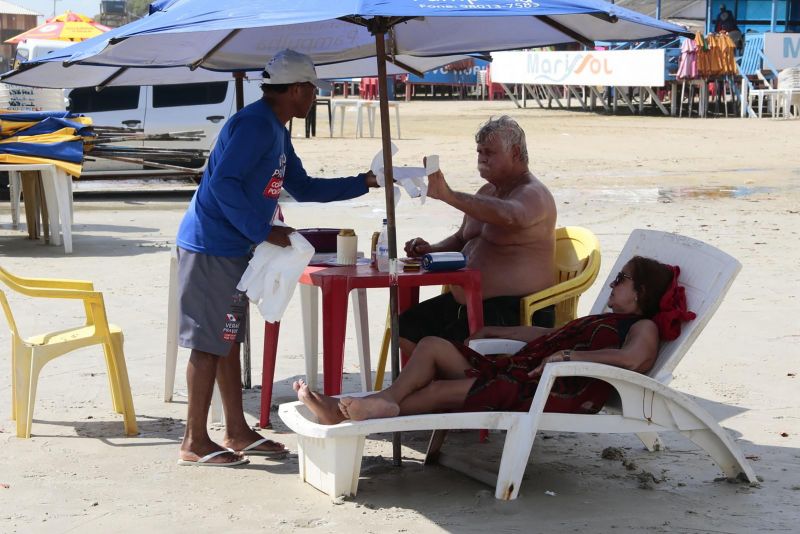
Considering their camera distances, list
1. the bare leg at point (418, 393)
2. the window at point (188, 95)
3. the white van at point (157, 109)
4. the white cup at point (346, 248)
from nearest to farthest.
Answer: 1. the bare leg at point (418, 393)
2. the white cup at point (346, 248)
3. the white van at point (157, 109)
4. the window at point (188, 95)

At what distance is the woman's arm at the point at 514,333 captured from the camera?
4.97 metres

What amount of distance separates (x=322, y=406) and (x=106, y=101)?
1186 cm

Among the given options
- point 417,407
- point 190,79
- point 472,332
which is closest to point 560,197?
point 190,79

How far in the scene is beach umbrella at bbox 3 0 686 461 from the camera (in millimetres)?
3957

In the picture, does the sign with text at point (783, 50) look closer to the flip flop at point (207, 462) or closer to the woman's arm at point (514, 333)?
the woman's arm at point (514, 333)

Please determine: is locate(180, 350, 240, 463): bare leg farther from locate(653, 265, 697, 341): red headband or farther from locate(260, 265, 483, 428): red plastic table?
locate(653, 265, 697, 341): red headband

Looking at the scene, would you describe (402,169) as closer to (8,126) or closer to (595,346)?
(595,346)

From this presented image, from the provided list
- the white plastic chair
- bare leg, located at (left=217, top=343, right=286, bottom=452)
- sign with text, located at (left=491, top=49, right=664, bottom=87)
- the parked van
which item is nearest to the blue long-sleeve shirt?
bare leg, located at (left=217, top=343, right=286, bottom=452)

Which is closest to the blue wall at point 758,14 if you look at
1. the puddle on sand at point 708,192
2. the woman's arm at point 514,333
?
the puddle on sand at point 708,192

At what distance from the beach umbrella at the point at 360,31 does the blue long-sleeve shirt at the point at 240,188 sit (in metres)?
0.40

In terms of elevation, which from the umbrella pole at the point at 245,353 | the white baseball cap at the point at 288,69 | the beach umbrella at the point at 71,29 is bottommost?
the umbrella pole at the point at 245,353

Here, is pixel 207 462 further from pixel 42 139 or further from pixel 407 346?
pixel 42 139

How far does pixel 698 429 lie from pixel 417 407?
104 centimetres

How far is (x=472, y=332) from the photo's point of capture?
5.16 meters
